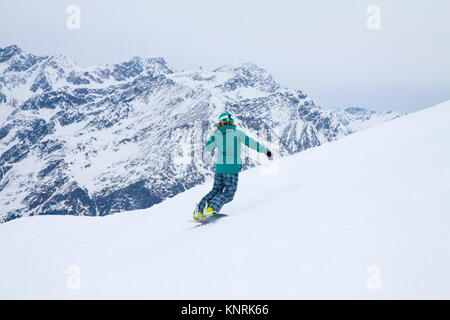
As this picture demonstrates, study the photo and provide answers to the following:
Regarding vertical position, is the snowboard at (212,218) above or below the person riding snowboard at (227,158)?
below

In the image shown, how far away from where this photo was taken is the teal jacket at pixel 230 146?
7355mm

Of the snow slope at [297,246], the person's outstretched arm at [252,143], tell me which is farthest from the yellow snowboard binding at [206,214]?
the person's outstretched arm at [252,143]

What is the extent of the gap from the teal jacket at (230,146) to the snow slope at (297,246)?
1099mm

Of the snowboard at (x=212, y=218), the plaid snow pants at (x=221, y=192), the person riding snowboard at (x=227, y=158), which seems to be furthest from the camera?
the person riding snowboard at (x=227, y=158)

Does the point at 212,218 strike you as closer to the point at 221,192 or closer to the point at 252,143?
the point at 221,192

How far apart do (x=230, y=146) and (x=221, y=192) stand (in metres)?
1.14

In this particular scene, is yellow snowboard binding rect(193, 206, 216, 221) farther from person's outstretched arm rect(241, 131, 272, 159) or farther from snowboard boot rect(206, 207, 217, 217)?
person's outstretched arm rect(241, 131, 272, 159)

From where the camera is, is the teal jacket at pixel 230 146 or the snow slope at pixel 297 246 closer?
the snow slope at pixel 297 246

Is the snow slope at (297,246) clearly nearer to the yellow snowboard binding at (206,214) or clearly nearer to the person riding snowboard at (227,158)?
the yellow snowboard binding at (206,214)

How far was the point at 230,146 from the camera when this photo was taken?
7.41m

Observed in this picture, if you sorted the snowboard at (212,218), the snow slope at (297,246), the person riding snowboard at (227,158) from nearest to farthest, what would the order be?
the snow slope at (297,246) < the snowboard at (212,218) < the person riding snowboard at (227,158)
